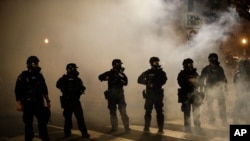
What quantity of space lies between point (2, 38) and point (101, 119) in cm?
1950

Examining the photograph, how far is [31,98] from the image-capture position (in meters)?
8.19

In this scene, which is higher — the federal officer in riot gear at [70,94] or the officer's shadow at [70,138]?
the federal officer in riot gear at [70,94]

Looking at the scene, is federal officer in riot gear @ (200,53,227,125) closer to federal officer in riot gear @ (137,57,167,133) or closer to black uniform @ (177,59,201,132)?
black uniform @ (177,59,201,132)

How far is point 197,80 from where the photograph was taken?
1014 centimetres

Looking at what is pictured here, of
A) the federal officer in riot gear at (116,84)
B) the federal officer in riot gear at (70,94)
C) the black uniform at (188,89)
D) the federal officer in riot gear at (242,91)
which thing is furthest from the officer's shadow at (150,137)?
the federal officer in riot gear at (242,91)

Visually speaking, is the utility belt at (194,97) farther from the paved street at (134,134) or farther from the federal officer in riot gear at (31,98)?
the federal officer in riot gear at (31,98)

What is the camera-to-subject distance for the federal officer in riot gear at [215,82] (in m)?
10.6

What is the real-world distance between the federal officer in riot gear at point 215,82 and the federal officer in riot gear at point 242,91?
0.31 m

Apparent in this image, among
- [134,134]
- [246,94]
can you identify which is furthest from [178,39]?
[134,134]

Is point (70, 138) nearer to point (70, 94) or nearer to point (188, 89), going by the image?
point (70, 94)

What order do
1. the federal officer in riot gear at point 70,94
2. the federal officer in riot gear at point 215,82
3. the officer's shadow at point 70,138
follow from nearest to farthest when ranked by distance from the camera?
the officer's shadow at point 70,138
the federal officer in riot gear at point 70,94
the federal officer in riot gear at point 215,82

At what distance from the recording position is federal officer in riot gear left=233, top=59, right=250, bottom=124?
10516mm

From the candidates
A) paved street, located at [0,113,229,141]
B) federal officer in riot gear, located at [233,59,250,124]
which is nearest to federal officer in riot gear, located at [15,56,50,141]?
paved street, located at [0,113,229,141]

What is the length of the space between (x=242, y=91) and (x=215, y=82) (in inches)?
28.8
